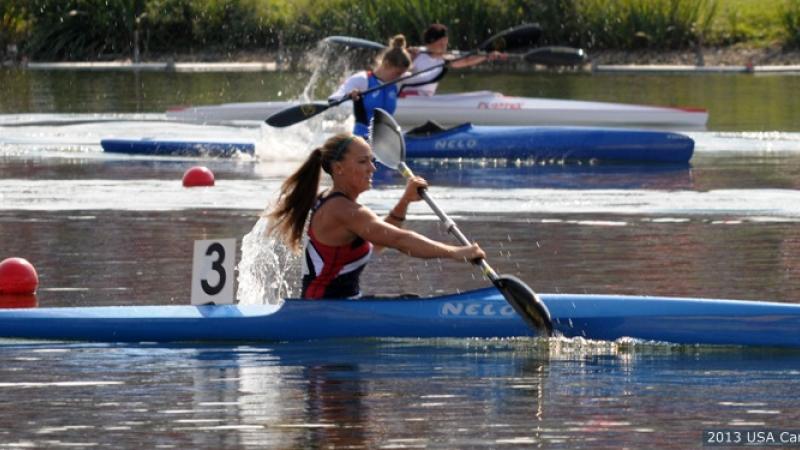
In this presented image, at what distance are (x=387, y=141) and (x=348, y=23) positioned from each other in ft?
115

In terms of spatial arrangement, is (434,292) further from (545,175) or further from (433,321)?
(545,175)

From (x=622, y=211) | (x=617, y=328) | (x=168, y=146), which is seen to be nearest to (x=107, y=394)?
(x=617, y=328)

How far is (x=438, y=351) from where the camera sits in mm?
9969

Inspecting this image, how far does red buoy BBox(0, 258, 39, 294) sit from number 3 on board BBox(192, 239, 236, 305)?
6.63 feet

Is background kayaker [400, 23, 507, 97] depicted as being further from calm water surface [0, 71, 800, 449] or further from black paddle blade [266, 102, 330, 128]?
black paddle blade [266, 102, 330, 128]

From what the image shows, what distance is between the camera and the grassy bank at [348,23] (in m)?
44.6

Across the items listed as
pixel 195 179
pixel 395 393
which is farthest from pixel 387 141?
pixel 195 179

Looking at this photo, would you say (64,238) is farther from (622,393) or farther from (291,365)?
(622,393)

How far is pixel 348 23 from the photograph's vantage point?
152ft

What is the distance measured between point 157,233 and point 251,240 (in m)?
1.43

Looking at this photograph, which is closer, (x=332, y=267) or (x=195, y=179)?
(x=332, y=267)

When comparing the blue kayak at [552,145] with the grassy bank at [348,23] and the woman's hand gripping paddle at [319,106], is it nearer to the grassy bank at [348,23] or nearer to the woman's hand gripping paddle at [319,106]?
the woman's hand gripping paddle at [319,106]

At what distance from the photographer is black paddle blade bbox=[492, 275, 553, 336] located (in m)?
9.82

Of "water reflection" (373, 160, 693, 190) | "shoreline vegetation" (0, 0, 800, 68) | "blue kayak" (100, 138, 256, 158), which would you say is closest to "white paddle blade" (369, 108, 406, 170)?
"water reflection" (373, 160, 693, 190)
